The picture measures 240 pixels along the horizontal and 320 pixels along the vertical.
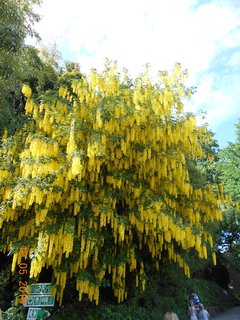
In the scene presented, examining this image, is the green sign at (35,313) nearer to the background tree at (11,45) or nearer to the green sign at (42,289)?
the green sign at (42,289)

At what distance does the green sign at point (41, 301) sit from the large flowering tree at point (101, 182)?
0.65 meters

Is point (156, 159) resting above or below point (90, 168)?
above

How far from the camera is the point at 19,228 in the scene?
6.84 meters

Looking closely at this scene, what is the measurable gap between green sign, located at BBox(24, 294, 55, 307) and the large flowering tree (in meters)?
0.65

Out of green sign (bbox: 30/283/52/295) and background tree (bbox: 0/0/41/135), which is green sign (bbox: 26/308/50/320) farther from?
background tree (bbox: 0/0/41/135)

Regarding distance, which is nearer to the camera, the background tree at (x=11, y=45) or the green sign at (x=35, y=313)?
the green sign at (x=35, y=313)

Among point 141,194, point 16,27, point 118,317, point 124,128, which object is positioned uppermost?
point 16,27

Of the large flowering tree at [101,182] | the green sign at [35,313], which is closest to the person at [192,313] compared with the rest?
the large flowering tree at [101,182]

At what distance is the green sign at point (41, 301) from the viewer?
16.2 ft

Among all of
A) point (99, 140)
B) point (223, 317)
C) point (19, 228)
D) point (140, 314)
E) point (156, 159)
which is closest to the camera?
point (99, 140)

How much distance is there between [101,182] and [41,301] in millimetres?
2836

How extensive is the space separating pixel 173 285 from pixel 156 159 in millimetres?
5461

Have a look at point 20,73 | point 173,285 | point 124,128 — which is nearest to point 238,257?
point 173,285

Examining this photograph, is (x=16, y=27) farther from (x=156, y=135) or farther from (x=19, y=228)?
(x=19, y=228)
